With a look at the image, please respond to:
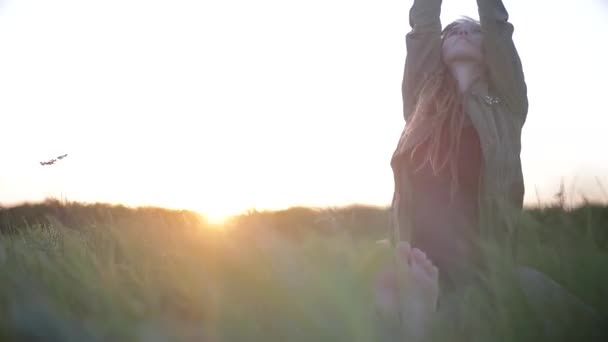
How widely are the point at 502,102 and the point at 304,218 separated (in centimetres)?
371

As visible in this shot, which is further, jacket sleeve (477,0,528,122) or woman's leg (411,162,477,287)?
jacket sleeve (477,0,528,122)

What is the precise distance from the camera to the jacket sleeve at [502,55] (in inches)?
85.2

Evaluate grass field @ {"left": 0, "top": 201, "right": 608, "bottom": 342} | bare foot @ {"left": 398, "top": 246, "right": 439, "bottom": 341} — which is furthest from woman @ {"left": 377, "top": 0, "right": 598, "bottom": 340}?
grass field @ {"left": 0, "top": 201, "right": 608, "bottom": 342}

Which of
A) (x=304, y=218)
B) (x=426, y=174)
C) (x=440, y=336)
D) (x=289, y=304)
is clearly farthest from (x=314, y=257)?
(x=304, y=218)

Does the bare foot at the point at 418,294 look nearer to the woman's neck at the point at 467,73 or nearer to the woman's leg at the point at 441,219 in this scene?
the woman's leg at the point at 441,219

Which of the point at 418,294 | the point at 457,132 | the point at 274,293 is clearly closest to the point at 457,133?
the point at 457,132

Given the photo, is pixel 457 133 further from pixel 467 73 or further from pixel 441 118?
pixel 467 73

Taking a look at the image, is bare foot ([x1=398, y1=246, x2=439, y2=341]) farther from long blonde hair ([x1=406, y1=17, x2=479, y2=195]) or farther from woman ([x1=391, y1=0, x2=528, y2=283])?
long blonde hair ([x1=406, y1=17, x2=479, y2=195])

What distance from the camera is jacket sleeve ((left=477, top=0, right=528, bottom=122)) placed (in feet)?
7.10

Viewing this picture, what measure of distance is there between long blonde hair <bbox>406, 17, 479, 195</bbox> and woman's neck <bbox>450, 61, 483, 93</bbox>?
0.04 meters

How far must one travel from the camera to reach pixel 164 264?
152 cm

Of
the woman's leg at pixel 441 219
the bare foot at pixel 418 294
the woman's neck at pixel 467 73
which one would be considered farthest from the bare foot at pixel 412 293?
the woman's neck at pixel 467 73

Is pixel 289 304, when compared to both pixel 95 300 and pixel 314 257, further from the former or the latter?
pixel 95 300

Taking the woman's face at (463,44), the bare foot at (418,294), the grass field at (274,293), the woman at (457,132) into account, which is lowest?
the bare foot at (418,294)
